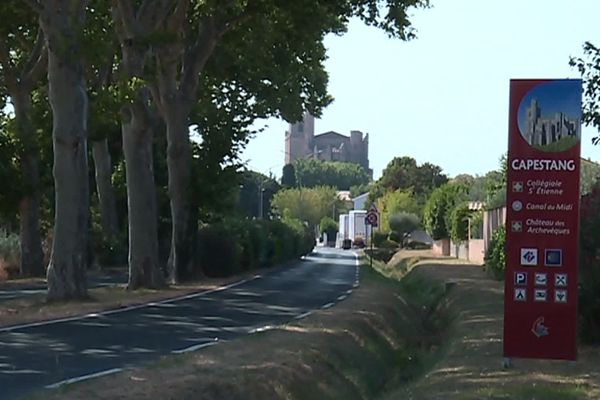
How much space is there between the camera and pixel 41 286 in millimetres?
37500

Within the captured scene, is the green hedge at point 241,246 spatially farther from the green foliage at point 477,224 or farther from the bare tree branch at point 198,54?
the green foliage at point 477,224

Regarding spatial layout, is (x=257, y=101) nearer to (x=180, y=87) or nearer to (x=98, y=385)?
(x=180, y=87)

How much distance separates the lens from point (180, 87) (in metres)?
36.7

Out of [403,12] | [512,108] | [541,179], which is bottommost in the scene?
[541,179]

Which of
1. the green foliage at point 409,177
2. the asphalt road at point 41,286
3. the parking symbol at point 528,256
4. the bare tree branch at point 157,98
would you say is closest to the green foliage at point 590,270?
the parking symbol at point 528,256

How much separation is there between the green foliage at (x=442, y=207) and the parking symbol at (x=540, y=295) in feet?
170

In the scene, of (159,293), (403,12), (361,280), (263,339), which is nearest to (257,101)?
(361,280)

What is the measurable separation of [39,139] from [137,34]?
11728 mm

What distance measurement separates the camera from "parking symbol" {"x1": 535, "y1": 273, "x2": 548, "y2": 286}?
49.1ft

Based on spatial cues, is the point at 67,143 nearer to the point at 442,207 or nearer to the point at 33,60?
the point at 33,60

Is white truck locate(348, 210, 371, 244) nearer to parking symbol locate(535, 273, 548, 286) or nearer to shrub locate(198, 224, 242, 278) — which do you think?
shrub locate(198, 224, 242, 278)

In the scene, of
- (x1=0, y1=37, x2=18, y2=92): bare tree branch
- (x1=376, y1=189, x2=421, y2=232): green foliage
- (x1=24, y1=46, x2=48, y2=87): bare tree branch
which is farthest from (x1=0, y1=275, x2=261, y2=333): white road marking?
(x1=376, y1=189, x2=421, y2=232): green foliage

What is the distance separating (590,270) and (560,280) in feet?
7.64

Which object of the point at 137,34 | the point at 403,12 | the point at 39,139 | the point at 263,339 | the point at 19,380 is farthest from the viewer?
the point at 39,139
